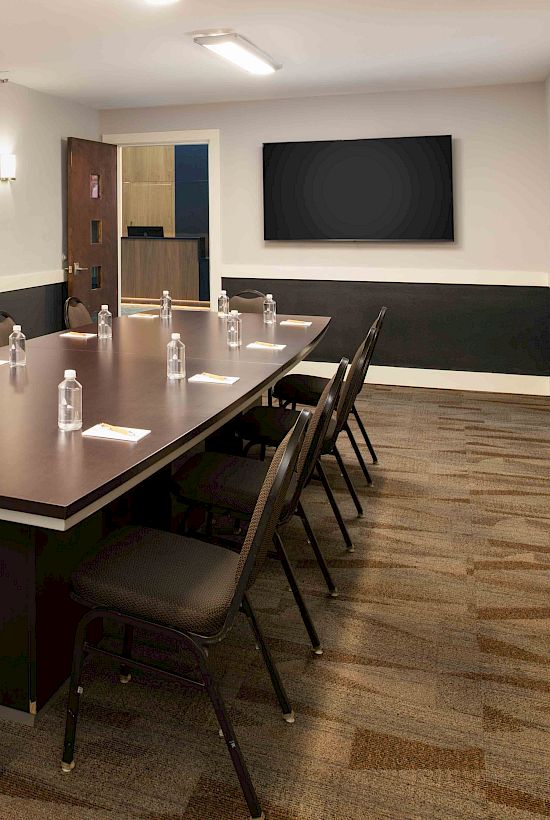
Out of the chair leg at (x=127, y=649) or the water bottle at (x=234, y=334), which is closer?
the chair leg at (x=127, y=649)

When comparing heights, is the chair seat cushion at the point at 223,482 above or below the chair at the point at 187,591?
above

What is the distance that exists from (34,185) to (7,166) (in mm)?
527

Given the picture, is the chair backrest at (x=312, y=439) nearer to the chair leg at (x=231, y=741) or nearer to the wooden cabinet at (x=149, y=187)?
the chair leg at (x=231, y=741)

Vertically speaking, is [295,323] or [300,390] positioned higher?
[295,323]

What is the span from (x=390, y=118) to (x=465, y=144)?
2.33ft

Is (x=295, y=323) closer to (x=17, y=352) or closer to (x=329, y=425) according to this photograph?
(x=329, y=425)

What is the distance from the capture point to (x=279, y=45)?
523 cm

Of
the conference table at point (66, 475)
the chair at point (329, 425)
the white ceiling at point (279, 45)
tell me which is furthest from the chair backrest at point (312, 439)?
the white ceiling at point (279, 45)

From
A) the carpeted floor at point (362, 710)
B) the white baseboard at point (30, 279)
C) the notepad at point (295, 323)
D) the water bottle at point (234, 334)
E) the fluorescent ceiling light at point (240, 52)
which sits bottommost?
the carpeted floor at point (362, 710)

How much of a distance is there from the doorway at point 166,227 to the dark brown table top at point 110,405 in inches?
285

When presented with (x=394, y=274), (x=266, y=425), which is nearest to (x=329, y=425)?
(x=266, y=425)

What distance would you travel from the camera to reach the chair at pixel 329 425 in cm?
340

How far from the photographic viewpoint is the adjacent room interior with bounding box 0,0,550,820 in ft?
6.45

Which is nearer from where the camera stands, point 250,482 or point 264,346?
point 250,482
